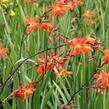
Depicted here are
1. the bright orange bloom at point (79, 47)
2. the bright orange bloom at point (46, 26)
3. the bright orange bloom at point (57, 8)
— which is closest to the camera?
the bright orange bloom at point (79, 47)

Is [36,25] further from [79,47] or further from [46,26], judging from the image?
[79,47]

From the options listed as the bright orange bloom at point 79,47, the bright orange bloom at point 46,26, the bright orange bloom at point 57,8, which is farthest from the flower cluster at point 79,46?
the bright orange bloom at point 57,8

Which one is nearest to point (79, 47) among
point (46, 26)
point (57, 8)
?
point (46, 26)

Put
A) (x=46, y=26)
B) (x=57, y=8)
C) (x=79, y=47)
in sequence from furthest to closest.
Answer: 1. (x=57, y=8)
2. (x=46, y=26)
3. (x=79, y=47)

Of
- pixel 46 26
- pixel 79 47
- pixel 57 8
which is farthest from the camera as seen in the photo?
pixel 57 8

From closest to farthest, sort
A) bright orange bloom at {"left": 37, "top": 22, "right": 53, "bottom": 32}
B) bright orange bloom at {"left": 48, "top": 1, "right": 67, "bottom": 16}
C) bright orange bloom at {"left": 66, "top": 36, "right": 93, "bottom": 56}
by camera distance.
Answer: bright orange bloom at {"left": 66, "top": 36, "right": 93, "bottom": 56}, bright orange bloom at {"left": 37, "top": 22, "right": 53, "bottom": 32}, bright orange bloom at {"left": 48, "top": 1, "right": 67, "bottom": 16}

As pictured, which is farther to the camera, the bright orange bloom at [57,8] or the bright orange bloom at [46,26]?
the bright orange bloom at [57,8]

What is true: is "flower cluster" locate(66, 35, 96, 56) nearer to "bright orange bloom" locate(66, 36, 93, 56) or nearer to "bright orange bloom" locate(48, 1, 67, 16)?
"bright orange bloom" locate(66, 36, 93, 56)

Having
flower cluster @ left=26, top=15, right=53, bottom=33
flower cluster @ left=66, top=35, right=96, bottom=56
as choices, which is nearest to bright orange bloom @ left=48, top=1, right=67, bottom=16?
flower cluster @ left=26, top=15, right=53, bottom=33

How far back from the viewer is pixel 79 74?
5.61 ft

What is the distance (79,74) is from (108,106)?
1.03 ft

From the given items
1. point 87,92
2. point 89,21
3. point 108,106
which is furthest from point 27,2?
point 108,106

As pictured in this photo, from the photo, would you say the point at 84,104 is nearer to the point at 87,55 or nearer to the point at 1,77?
the point at 87,55

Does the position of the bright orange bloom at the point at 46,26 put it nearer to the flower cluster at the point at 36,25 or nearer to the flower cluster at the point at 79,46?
the flower cluster at the point at 36,25
